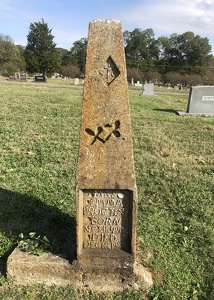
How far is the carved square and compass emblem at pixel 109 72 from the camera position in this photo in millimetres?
2125

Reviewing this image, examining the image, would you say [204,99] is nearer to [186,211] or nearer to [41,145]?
[41,145]

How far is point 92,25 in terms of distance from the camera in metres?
2.10

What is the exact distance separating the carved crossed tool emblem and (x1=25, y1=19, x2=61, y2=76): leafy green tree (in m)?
47.7

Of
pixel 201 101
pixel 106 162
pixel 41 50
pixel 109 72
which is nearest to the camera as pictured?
pixel 109 72

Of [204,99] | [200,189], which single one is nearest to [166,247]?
[200,189]

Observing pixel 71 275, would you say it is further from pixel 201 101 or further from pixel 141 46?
pixel 141 46

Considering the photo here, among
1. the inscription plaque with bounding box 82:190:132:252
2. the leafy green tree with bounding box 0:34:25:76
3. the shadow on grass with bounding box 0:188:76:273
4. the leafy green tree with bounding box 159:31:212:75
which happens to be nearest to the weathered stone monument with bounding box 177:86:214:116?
the shadow on grass with bounding box 0:188:76:273

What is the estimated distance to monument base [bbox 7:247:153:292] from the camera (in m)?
2.48

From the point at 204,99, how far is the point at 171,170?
27.1ft

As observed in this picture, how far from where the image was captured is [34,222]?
11.0 feet

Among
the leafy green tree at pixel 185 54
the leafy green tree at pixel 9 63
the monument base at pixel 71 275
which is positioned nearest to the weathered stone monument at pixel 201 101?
the monument base at pixel 71 275

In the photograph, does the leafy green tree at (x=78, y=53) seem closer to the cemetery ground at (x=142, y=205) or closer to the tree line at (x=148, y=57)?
the tree line at (x=148, y=57)

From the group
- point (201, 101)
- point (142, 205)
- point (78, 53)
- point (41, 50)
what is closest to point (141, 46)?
point (78, 53)

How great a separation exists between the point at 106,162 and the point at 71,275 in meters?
1.16
